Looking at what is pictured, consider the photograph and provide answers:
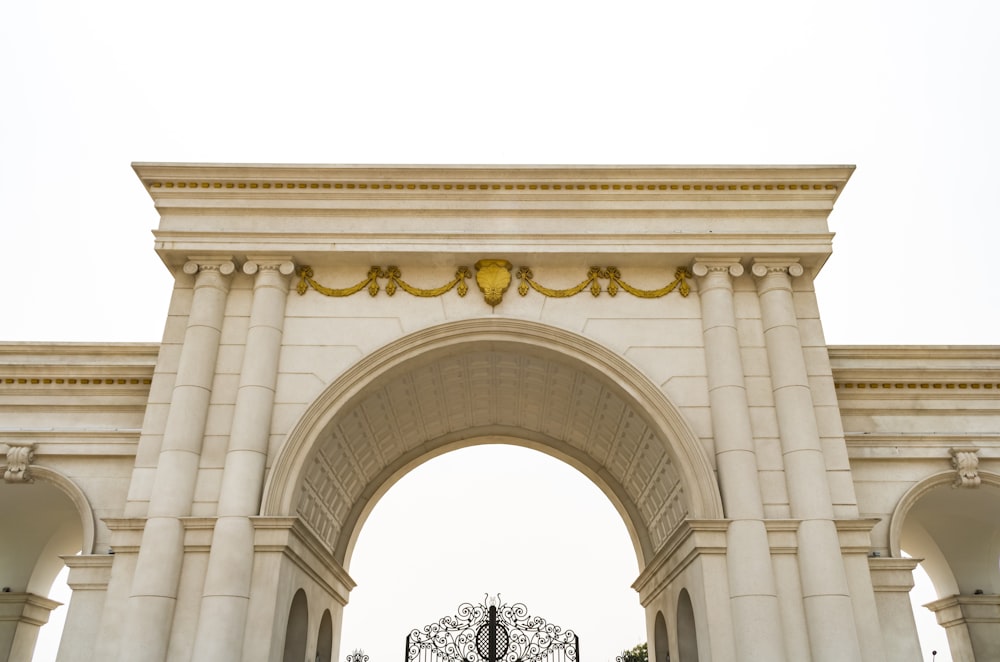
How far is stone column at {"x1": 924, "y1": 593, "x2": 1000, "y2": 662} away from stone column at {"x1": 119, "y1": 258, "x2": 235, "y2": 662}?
46.7 ft

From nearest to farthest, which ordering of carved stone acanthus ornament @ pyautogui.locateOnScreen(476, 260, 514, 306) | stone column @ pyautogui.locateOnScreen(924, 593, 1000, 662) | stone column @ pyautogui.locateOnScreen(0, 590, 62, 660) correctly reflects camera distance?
carved stone acanthus ornament @ pyautogui.locateOnScreen(476, 260, 514, 306)
stone column @ pyautogui.locateOnScreen(924, 593, 1000, 662)
stone column @ pyautogui.locateOnScreen(0, 590, 62, 660)

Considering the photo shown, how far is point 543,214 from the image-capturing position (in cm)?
1340

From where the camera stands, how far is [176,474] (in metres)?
11.5

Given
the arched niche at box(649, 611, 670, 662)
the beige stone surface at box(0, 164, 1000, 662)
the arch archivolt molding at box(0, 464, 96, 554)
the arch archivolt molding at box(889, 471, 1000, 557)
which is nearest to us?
the beige stone surface at box(0, 164, 1000, 662)

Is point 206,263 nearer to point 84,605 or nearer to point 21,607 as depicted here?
point 84,605

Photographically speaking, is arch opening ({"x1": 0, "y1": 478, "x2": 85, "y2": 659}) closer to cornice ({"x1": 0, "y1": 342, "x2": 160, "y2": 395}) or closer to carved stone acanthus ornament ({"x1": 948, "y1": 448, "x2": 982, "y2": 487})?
cornice ({"x1": 0, "y1": 342, "x2": 160, "y2": 395})

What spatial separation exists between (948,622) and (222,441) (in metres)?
14.2

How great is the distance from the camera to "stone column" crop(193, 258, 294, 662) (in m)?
10.7

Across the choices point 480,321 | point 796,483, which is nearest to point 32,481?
point 480,321

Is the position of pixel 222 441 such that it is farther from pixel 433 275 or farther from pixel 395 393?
pixel 433 275

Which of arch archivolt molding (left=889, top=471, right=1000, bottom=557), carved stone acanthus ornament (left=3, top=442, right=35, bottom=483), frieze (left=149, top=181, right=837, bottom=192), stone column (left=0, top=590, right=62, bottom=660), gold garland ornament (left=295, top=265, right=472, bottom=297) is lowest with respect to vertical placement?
stone column (left=0, top=590, right=62, bottom=660)

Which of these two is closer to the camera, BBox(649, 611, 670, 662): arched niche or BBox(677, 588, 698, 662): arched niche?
BBox(677, 588, 698, 662): arched niche

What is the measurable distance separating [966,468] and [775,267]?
14.4 ft

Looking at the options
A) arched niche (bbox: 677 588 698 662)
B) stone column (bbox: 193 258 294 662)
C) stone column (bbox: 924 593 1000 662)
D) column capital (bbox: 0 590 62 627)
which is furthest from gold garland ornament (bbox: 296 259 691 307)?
column capital (bbox: 0 590 62 627)
